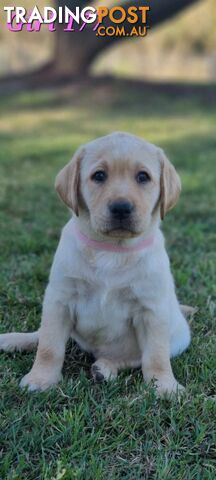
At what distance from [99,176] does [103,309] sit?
1.83ft

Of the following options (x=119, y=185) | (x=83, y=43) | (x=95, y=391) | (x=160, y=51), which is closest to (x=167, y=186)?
(x=119, y=185)

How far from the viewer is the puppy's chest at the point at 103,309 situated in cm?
263

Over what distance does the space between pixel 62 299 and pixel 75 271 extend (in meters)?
0.14

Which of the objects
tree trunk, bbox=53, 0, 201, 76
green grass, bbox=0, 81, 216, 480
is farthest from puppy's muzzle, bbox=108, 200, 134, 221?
tree trunk, bbox=53, 0, 201, 76

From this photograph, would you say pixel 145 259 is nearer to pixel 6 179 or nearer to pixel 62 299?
pixel 62 299

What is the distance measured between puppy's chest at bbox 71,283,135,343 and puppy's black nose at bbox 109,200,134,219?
13.4 inches

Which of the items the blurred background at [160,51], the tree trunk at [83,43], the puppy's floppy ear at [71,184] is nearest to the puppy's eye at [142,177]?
the puppy's floppy ear at [71,184]

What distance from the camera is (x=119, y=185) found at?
100 inches

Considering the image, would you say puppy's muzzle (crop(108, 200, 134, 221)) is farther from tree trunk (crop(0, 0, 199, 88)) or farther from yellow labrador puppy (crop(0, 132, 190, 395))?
tree trunk (crop(0, 0, 199, 88))

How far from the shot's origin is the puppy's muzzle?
8.06ft

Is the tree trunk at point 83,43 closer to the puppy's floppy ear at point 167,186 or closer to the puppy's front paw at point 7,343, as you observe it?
the puppy's floppy ear at point 167,186

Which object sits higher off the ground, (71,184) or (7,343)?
(71,184)

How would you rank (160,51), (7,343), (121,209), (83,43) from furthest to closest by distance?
(160,51) → (83,43) → (7,343) → (121,209)

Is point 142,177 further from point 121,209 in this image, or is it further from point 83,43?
point 83,43
